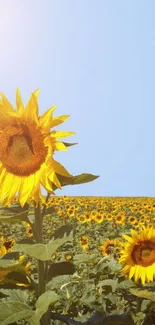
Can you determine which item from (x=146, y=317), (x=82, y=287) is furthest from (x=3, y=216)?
(x=82, y=287)

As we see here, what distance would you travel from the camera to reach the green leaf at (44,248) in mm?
2193

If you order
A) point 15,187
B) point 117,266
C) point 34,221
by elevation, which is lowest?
point 117,266

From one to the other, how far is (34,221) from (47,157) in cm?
41

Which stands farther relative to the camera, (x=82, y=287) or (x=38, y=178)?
(x=82, y=287)

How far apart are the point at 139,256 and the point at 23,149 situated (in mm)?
2132

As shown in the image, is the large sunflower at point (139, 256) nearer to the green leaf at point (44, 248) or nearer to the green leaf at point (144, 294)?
the green leaf at point (144, 294)

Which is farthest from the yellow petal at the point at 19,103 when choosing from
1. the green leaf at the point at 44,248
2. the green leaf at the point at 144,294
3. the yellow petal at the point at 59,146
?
the green leaf at the point at 144,294

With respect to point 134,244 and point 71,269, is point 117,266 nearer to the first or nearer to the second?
point 134,244

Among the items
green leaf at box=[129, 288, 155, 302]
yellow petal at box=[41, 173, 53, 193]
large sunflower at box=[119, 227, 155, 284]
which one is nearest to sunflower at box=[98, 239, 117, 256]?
large sunflower at box=[119, 227, 155, 284]

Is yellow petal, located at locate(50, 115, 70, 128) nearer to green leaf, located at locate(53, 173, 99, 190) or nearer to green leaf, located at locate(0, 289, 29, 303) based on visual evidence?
green leaf, located at locate(53, 173, 99, 190)

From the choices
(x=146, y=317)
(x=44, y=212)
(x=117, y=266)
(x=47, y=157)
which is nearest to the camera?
(x=47, y=157)

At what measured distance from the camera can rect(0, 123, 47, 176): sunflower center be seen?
7.95 ft

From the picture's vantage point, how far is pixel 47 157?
2.37m

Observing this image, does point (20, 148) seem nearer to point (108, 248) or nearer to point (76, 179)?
point (76, 179)
